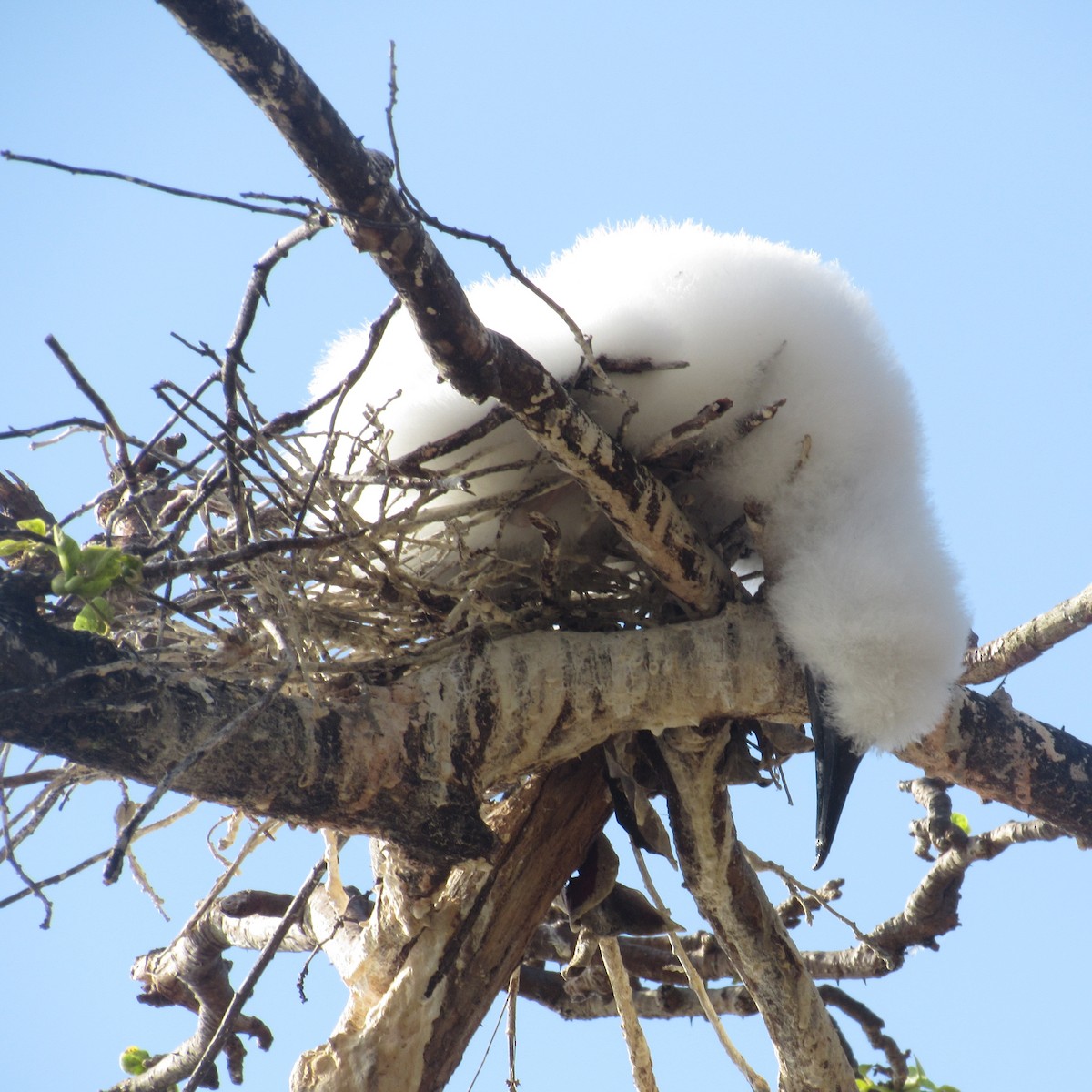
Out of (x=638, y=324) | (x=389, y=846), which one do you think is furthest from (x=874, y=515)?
(x=389, y=846)

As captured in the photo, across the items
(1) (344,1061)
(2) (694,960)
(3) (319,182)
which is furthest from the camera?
(2) (694,960)

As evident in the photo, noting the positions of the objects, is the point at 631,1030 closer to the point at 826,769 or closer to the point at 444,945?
the point at 444,945

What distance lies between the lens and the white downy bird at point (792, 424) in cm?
194

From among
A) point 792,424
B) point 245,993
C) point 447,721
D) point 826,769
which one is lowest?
point 245,993

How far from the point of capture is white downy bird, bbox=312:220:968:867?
1.94 meters

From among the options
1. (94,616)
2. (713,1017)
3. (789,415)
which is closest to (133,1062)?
(713,1017)

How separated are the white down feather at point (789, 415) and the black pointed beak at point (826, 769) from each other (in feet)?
0.08

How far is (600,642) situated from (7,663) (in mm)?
979

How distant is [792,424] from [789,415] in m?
0.02

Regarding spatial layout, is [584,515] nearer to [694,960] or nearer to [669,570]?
[669,570]

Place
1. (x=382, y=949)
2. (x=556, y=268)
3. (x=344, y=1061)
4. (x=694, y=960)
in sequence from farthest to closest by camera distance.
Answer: (x=694, y=960) < (x=556, y=268) < (x=382, y=949) < (x=344, y=1061)

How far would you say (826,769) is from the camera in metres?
1.97

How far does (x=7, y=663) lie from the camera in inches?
53.2

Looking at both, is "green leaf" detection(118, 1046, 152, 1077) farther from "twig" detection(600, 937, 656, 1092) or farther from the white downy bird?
the white downy bird
